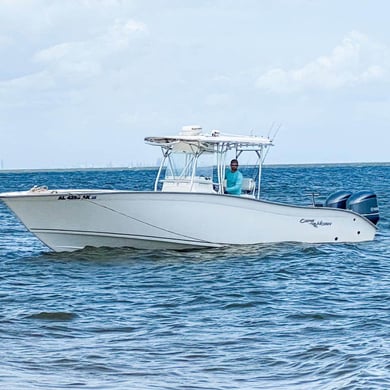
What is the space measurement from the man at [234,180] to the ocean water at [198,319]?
1183mm

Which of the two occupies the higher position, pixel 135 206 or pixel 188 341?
pixel 135 206

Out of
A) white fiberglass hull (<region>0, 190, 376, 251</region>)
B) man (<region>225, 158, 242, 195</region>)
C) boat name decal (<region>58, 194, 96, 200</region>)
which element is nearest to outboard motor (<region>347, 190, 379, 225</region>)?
white fiberglass hull (<region>0, 190, 376, 251</region>)

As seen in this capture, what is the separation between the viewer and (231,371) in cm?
985

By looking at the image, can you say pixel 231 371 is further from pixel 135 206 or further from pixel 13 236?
pixel 13 236

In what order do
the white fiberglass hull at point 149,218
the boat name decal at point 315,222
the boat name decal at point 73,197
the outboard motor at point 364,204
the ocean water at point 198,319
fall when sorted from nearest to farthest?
the ocean water at point 198,319, the boat name decal at point 73,197, the white fiberglass hull at point 149,218, the boat name decal at point 315,222, the outboard motor at point 364,204

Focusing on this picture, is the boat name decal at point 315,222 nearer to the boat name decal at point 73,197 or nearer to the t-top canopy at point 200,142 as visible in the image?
the t-top canopy at point 200,142

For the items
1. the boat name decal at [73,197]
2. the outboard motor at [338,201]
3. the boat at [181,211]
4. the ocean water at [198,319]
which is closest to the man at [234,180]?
the boat at [181,211]

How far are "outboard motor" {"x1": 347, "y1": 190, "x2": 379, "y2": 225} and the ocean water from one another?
1.07 metres

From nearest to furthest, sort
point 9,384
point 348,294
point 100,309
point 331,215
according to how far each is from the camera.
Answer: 1. point 9,384
2. point 100,309
3. point 348,294
4. point 331,215

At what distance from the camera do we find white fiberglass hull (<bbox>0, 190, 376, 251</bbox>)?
18516 mm

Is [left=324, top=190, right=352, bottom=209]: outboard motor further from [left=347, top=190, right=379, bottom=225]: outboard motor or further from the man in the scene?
the man

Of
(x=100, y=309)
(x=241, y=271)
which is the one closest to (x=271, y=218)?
(x=241, y=271)

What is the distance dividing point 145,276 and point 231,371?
281 inches

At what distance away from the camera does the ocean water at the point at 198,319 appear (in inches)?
380
